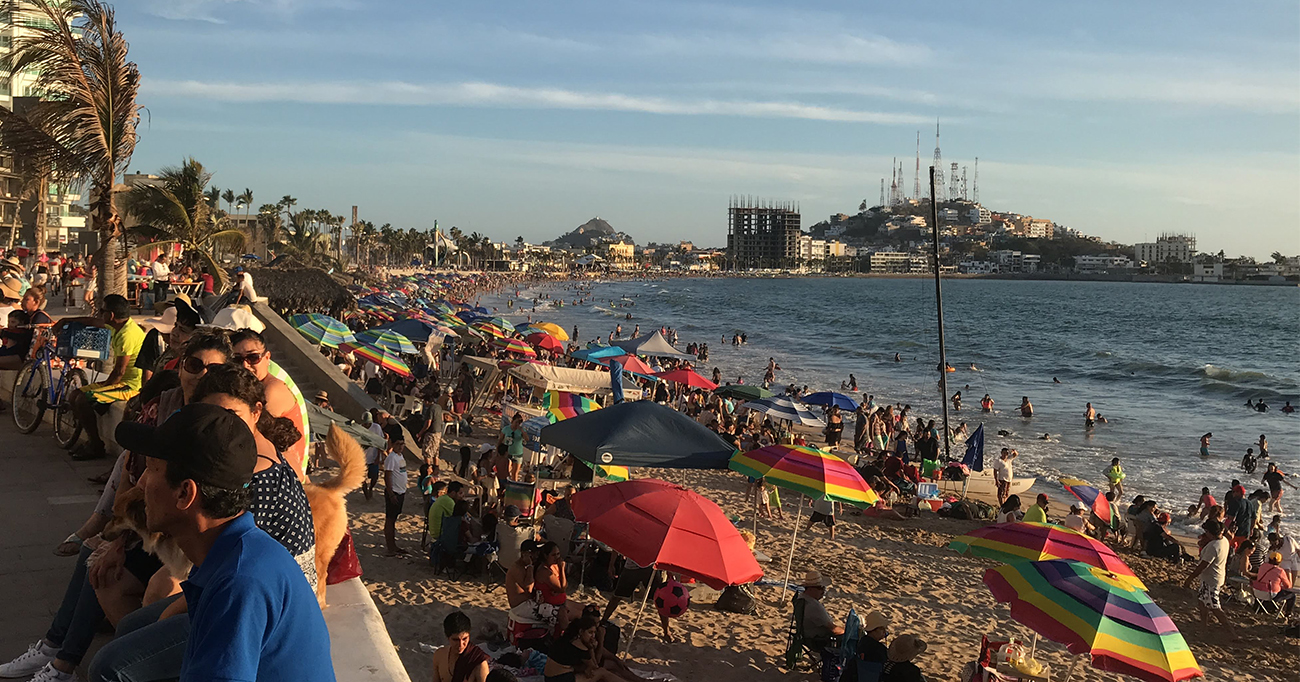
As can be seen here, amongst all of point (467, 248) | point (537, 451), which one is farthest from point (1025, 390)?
point (467, 248)

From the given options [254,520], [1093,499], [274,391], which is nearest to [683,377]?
[1093,499]

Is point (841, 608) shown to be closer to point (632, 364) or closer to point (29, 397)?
point (29, 397)

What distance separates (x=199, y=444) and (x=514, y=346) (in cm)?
2124

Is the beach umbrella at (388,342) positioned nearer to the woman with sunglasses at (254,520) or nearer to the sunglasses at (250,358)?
the sunglasses at (250,358)

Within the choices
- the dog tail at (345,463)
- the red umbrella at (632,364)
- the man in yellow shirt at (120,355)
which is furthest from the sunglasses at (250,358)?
the red umbrella at (632,364)

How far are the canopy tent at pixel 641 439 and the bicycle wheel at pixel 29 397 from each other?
470 cm

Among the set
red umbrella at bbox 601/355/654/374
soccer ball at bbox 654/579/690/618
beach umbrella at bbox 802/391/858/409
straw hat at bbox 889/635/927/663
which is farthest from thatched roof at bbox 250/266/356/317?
straw hat at bbox 889/635/927/663

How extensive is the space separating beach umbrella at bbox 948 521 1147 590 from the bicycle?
26.1 ft

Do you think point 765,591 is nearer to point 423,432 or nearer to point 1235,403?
point 423,432

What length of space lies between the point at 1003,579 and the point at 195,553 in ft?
21.2

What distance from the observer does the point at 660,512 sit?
6891mm

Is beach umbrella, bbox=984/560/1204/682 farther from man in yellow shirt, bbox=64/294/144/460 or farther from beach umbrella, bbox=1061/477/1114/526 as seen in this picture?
beach umbrella, bbox=1061/477/1114/526

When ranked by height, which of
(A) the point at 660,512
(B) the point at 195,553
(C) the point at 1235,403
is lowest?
(C) the point at 1235,403

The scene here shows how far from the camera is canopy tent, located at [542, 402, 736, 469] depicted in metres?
9.03
